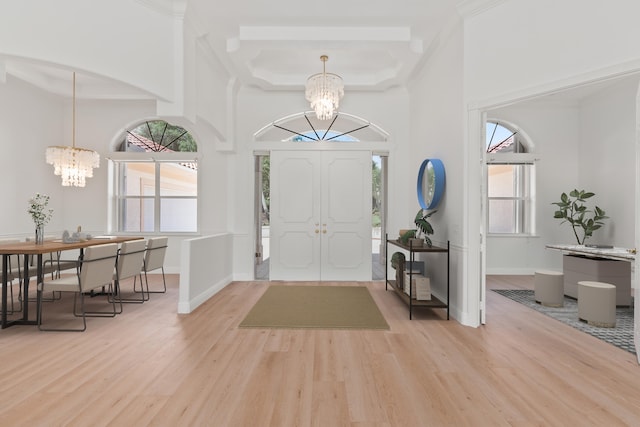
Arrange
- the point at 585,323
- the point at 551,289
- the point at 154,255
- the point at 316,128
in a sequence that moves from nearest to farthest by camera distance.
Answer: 1. the point at 585,323
2. the point at 551,289
3. the point at 154,255
4. the point at 316,128

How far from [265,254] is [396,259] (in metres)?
5.40

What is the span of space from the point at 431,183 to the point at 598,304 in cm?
227

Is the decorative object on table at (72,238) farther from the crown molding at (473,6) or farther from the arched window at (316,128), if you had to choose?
the crown molding at (473,6)

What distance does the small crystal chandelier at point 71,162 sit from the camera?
493 centimetres

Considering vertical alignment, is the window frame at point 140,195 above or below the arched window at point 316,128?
below

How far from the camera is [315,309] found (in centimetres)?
422

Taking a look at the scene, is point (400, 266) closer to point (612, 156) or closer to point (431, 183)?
point (431, 183)

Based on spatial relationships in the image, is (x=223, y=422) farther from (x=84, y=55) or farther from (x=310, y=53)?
(x=310, y=53)

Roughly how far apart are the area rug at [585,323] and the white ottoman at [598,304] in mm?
75

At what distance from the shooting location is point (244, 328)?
353cm

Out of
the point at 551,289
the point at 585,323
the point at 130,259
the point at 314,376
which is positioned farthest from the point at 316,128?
the point at 585,323

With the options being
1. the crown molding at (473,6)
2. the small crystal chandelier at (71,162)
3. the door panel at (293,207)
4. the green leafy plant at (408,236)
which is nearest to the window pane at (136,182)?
the small crystal chandelier at (71,162)

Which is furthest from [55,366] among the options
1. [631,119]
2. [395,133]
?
[631,119]

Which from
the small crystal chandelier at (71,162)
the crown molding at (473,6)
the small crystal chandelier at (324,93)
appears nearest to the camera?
the crown molding at (473,6)
